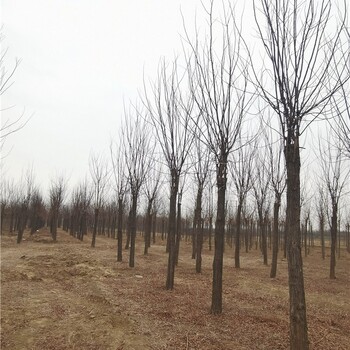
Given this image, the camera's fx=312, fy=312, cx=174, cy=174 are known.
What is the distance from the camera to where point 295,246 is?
4086mm

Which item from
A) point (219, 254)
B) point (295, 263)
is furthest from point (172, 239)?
point (295, 263)

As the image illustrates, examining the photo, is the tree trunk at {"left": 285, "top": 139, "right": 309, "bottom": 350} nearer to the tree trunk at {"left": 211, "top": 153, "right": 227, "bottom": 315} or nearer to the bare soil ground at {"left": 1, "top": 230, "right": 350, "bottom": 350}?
the bare soil ground at {"left": 1, "top": 230, "right": 350, "bottom": 350}

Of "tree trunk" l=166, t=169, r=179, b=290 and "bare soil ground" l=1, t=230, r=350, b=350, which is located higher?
"tree trunk" l=166, t=169, r=179, b=290

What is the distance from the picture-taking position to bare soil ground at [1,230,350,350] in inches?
197

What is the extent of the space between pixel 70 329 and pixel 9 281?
468cm

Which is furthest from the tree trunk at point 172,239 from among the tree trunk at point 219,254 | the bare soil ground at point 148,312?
the tree trunk at point 219,254

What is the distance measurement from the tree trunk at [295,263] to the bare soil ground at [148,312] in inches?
42.1

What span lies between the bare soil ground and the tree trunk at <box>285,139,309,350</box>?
1069mm

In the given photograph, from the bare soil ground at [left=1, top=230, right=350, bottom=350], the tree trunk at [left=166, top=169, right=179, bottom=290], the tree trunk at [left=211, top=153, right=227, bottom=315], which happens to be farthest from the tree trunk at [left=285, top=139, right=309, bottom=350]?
the tree trunk at [left=166, top=169, right=179, bottom=290]

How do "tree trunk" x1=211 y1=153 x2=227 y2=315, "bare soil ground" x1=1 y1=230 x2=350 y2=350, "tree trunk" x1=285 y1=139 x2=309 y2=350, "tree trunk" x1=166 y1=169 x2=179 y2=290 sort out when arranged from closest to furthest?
"tree trunk" x1=285 y1=139 x2=309 y2=350
"bare soil ground" x1=1 y1=230 x2=350 y2=350
"tree trunk" x1=211 y1=153 x2=227 y2=315
"tree trunk" x1=166 y1=169 x2=179 y2=290

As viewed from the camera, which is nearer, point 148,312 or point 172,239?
point 148,312

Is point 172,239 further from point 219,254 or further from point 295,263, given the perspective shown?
point 295,263

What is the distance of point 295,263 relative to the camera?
13.3ft

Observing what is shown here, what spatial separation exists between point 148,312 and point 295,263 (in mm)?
3597
